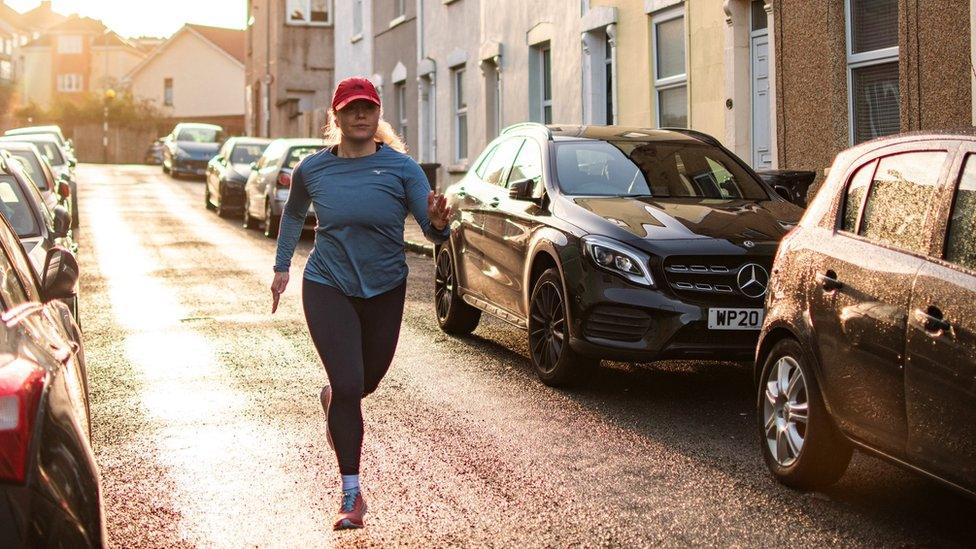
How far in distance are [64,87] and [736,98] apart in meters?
115

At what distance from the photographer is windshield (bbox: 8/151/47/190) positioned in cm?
1788

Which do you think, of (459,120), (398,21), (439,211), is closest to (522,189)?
(439,211)

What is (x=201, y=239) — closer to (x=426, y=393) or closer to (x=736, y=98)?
(x=736, y=98)

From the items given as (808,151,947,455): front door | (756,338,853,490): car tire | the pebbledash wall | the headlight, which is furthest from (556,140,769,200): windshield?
(808,151,947,455): front door

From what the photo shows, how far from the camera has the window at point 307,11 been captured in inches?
1917

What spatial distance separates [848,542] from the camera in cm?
569

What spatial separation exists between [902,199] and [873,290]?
1.46 feet

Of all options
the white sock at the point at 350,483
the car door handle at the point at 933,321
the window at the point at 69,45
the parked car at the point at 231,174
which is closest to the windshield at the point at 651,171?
the white sock at the point at 350,483

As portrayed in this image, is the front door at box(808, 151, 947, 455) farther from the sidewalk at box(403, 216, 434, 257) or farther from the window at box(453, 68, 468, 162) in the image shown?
the window at box(453, 68, 468, 162)

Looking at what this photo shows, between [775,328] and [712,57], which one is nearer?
[775,328]

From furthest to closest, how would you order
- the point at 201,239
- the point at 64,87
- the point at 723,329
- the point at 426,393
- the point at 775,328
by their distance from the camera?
the point at 64,87 → the point at 201,239 → the point at 426,393 → the point at 723,329 → the point at 775,328

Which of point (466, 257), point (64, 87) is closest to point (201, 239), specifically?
point (466, 257)

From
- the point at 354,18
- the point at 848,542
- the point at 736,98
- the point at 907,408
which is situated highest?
the point at 354,18

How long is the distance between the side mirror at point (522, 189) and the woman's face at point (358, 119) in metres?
4.02
